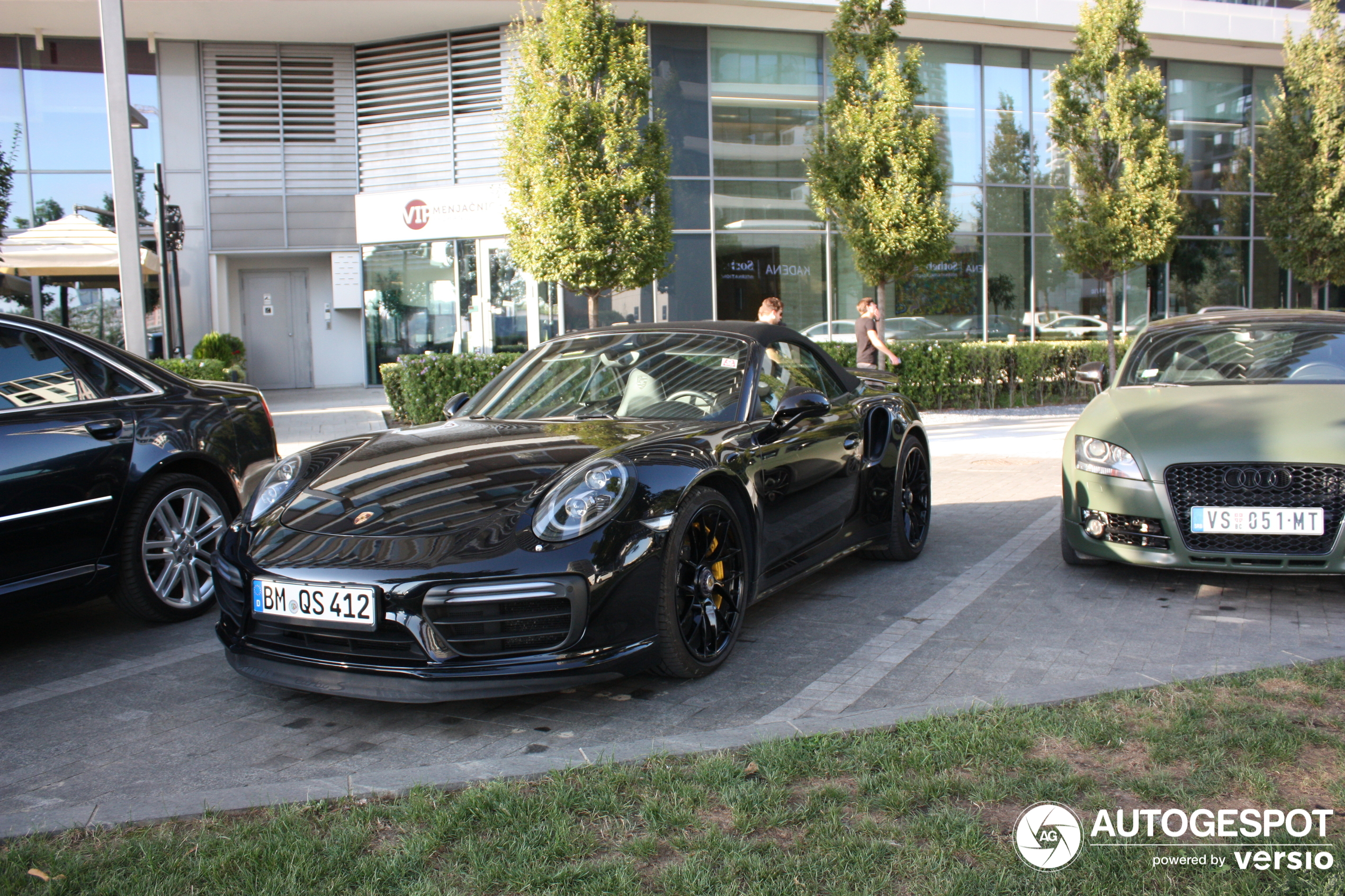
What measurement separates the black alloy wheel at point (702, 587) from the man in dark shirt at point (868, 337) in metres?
8.48


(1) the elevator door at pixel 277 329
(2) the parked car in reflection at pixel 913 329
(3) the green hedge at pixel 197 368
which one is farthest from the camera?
(1) the elevator door at pixel 277 329

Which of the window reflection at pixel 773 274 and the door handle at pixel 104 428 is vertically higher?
the window reflection at pixel 773 274

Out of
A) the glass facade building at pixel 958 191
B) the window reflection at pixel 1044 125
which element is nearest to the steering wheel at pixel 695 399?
the glass facade building at pixel 958 191

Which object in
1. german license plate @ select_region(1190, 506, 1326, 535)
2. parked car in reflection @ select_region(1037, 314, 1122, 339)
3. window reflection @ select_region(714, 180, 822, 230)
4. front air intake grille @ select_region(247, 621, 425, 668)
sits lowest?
front air intake grille @ select_region(247, 621, 425, 668)

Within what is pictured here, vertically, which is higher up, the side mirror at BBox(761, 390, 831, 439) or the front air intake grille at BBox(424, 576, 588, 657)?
the side mirror at BBox(761, 390, 831, 439)

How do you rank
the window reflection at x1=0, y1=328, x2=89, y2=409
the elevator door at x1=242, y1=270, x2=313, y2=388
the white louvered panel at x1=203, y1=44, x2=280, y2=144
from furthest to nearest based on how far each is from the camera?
the elevator door at x1=242, y1=270, x2=313, y2=388 → the white louvered panel at x1=203, y1=44, x2=280, y2=144 → the window reflection at x1=0, y1=328, x2=89, y2=409

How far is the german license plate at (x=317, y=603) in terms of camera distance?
10.8 feet

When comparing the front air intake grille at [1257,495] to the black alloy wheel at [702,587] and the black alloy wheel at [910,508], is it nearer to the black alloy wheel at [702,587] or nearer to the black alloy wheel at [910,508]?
the black alloy wheel at [910,508]

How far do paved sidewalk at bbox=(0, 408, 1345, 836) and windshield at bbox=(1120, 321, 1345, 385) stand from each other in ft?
3.71

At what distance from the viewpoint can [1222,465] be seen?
479cm

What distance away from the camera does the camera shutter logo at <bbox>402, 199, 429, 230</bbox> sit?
62.1 ft

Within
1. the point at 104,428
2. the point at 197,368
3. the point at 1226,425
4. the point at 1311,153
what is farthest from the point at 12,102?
the point at 1311,153

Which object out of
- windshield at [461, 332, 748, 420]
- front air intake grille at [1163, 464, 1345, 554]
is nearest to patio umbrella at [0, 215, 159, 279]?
windshield at [461, 332, 748, 420]

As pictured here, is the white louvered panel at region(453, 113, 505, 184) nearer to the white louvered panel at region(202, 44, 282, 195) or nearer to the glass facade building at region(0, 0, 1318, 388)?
the glass facade building at region(0, 0, 1318, 388)
